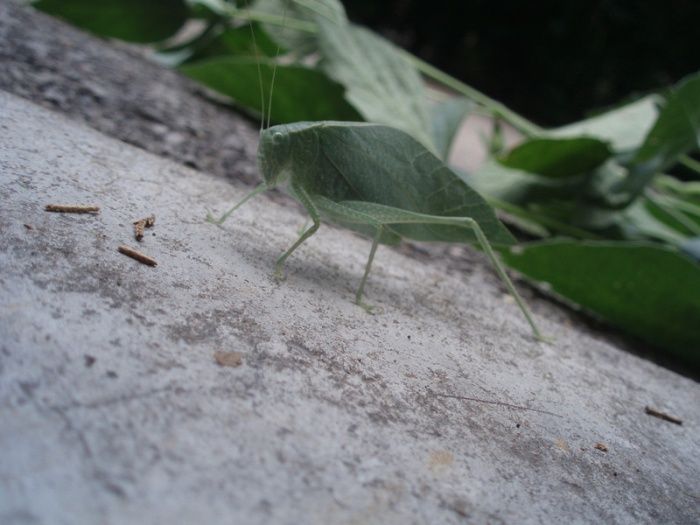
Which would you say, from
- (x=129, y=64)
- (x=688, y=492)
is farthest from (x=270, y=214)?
(x=129, y=64)

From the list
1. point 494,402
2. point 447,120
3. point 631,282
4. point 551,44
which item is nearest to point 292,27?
point 447,120

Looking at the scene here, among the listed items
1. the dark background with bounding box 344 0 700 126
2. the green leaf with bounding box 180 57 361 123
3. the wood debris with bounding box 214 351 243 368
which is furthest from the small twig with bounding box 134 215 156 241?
the dark background with bounding box 344 0 700 126

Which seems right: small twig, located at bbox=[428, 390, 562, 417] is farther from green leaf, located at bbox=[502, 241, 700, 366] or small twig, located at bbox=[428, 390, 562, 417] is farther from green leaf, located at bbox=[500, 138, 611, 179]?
green leaf, located at bbox=[500, 138, 611, 179]

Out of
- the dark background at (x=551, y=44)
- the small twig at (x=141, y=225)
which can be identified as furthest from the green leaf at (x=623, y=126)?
the dark background at (x=551, y=44)

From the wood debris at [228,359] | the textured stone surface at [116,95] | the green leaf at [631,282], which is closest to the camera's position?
the wood debris at [228,359]

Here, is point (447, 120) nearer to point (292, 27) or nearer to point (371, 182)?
point (292, 27)

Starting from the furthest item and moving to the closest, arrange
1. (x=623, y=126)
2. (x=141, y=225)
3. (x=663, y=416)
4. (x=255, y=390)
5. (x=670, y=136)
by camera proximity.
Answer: (x=623, y=126)
(x=670, y=136)
(x=663, y=416)
(x=141, y=225)
(x=255, y=390)

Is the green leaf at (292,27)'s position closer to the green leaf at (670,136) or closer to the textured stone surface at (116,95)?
the textured stone surface at (116,95)
